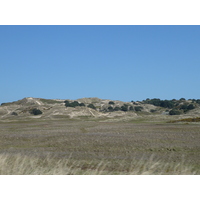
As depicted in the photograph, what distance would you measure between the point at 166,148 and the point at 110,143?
18.6ft

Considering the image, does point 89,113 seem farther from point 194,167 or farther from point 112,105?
point 194,167

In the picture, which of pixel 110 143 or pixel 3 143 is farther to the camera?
pixel 3 143

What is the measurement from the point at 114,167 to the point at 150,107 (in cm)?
14378

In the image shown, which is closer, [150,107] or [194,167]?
[194,167]

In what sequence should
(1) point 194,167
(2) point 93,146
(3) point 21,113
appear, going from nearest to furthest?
(1) point 194,167 < (2) point 93,146 < (3) point 21,113

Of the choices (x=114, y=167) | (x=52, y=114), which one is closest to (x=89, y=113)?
(x=52, y=114)

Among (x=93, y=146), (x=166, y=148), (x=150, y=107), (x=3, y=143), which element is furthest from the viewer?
(x=150, y=107)

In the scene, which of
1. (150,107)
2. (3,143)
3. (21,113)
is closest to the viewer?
(3,143)

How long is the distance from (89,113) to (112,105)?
58445 millimetres

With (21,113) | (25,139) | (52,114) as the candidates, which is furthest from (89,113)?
(25,139)

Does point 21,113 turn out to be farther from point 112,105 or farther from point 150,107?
point 150,107

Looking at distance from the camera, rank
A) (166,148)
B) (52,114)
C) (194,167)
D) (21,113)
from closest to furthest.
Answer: (194,167) < (166,148) < (52,114) < (21,113)

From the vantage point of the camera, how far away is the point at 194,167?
17094mm

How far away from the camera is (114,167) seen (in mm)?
17266
